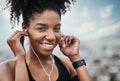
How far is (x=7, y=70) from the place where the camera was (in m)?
1.67

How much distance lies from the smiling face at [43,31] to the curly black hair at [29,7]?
1.5 inches

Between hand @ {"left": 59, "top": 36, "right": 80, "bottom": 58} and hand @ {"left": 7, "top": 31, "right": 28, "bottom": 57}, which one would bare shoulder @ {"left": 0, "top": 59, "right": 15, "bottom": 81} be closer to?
hand @ {"left": 7, "top": 31, "right": 28, "bottom": 57}

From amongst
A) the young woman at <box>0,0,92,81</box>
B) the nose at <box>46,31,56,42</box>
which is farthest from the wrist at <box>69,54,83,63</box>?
the nose at <box>46,31,56,42</box>

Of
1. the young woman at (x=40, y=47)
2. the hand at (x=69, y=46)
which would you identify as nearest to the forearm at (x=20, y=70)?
the young woman at (x=40, y=47)

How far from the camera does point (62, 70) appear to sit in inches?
73.4

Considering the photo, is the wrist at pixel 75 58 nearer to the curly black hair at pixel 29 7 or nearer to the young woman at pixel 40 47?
the young woman at pixel 40 47

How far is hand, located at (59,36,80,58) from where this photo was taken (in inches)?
74.6

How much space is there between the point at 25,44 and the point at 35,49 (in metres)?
0.11

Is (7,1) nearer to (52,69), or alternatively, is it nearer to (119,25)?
(52,69)

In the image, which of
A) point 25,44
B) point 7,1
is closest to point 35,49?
point 25,44

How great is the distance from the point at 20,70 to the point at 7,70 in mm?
79

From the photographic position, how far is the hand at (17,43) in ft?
5.49

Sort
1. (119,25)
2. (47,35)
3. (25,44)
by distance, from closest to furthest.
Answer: (47,35), (25,44), (119,25)

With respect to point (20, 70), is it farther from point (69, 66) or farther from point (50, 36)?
point (69, 66)
